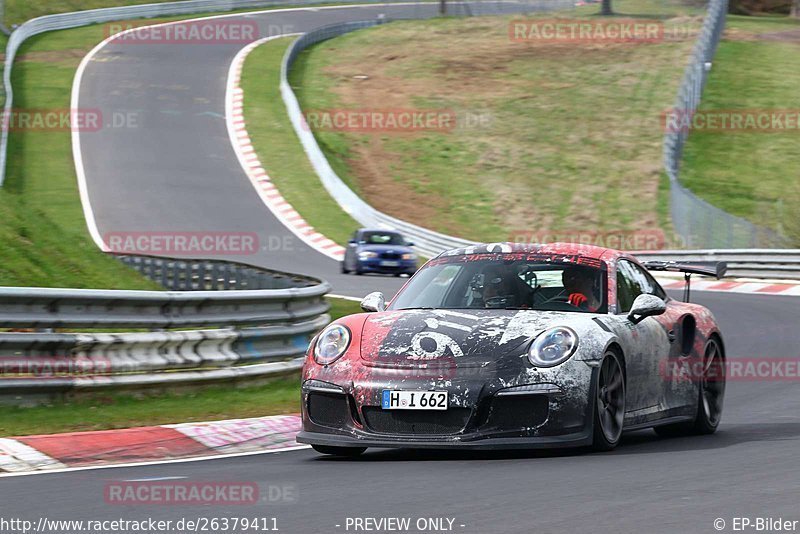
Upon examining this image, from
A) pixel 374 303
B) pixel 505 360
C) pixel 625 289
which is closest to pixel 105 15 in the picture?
pixel 374 303

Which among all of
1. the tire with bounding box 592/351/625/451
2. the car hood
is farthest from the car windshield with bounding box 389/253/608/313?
the tire with bounding box 592/351/625/451

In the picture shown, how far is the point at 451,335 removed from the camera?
8.27 m

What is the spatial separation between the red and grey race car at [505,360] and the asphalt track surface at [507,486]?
0.20 m

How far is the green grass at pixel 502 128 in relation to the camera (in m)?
38.8

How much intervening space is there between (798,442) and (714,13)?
143ft

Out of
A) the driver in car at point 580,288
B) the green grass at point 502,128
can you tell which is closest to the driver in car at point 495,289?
the driver in car at point 580,288

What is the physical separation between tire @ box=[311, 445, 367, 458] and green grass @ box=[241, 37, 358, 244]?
25.0 m

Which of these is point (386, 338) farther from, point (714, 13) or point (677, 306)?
point (714, 13)

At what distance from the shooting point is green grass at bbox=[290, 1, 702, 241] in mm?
38844

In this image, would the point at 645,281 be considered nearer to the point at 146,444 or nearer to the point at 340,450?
the point at 340,450

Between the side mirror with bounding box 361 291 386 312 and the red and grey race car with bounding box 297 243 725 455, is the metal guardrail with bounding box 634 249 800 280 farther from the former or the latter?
the side mirror with bounding box 361 291 386 312

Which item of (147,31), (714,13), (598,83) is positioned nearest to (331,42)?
(147,31)

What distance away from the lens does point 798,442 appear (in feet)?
29.2

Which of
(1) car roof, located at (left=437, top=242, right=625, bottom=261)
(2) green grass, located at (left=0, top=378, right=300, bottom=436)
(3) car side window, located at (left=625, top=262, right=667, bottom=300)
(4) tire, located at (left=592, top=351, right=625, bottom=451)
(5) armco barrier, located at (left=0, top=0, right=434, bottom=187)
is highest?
(1) car roof, located at (left=437, top=242, right=625, bottom=261)
